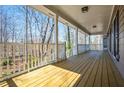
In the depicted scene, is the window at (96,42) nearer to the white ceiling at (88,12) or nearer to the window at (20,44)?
the white ceiling at (88,12)

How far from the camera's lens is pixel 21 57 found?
4473 millimetres

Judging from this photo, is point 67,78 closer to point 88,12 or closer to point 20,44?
point 20,44

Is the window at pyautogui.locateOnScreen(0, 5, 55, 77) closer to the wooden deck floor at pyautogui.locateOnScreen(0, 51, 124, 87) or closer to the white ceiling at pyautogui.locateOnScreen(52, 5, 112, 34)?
the wooden deck floor at pyautogui.locateOnScreen(0, 51, 124, 87)

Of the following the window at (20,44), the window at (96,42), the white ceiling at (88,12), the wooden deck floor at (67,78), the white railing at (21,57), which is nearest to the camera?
the wooden deck floor at (67,78)

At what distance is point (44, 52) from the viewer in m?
6.18

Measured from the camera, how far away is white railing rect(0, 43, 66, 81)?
12.5 feet

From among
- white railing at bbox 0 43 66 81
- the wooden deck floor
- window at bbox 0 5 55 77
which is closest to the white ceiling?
window at bbox 0 5 55 77

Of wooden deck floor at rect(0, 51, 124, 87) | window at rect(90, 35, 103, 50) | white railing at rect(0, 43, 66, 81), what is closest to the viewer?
wooden deck floor at rect(0, 51, 124, 87)

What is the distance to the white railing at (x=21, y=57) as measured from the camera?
12.5 feet

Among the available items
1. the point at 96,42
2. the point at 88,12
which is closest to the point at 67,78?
the point at 88,12

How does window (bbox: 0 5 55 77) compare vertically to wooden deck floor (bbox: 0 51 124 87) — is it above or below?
above

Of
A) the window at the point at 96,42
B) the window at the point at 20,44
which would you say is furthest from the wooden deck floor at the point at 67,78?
the window at the point at 96,42
